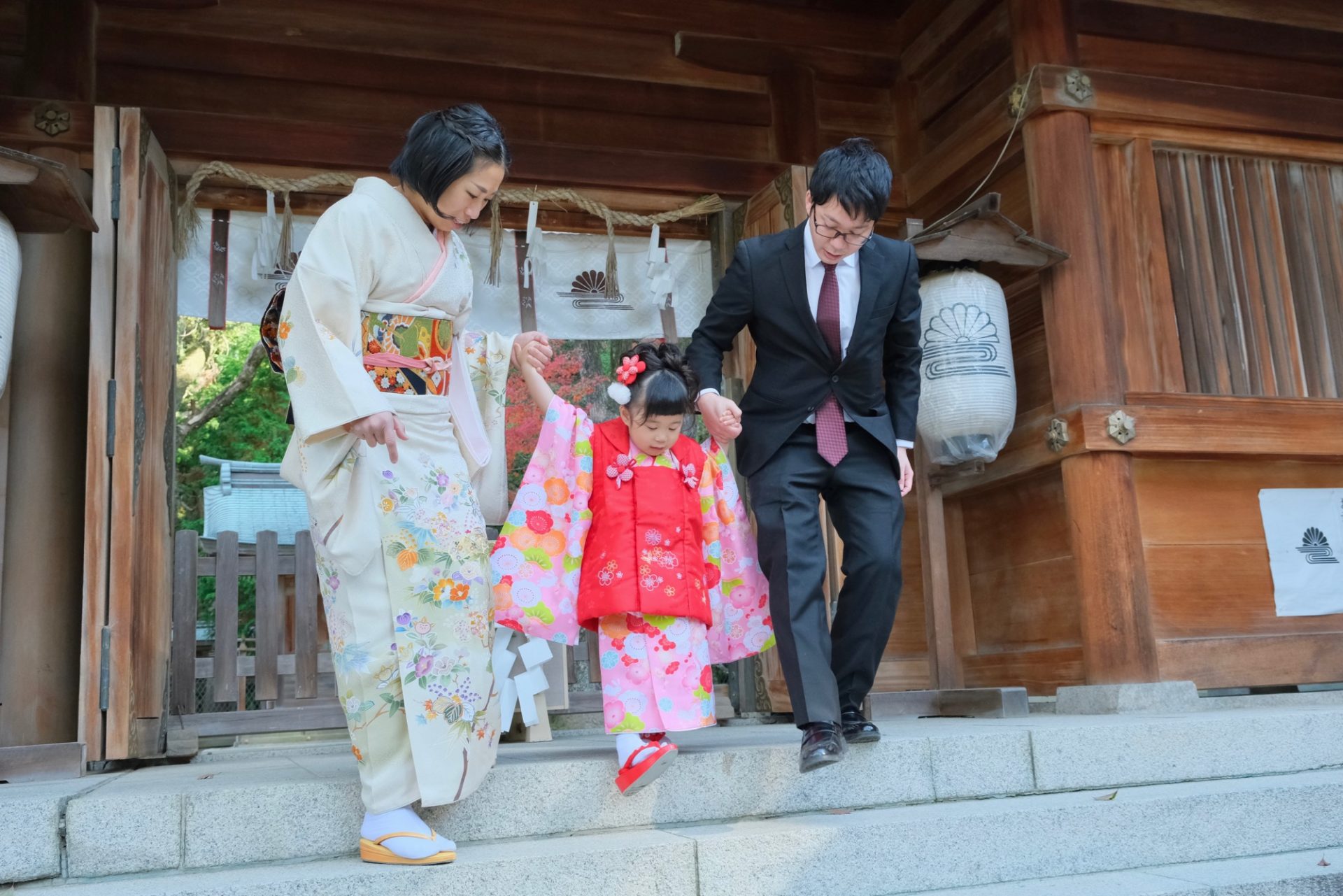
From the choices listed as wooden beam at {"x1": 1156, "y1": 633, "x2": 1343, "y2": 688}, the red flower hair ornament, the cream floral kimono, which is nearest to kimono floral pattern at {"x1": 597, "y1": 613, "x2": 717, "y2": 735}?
the cream floral kimono

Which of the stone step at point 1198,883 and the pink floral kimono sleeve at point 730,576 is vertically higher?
the pink floral kimono sleeve at point 730,576

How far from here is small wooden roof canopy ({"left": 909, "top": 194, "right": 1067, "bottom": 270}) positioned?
16.6 feet

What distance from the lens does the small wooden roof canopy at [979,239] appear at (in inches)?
200

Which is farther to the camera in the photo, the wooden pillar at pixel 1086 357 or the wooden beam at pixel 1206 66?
the wooden beam at pixel 1206 66

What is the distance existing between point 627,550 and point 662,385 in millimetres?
503

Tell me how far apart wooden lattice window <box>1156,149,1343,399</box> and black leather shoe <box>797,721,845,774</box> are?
3.22 meters

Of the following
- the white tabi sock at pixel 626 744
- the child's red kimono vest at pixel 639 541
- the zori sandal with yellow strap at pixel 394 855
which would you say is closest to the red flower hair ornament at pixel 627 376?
the child's red kimono vest at pixel 639 541

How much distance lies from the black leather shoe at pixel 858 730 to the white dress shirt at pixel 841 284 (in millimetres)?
895

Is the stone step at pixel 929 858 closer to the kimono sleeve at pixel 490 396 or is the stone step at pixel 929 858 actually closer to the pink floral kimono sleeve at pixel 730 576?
the pink floral kimono sleeve at pixel 730 576

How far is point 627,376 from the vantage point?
3541mm

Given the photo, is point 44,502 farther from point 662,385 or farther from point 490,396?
point 662,385

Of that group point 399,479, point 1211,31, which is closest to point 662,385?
point 399,479

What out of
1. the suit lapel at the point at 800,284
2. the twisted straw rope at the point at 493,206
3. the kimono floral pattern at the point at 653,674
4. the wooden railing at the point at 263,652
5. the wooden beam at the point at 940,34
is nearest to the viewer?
the kimono floral pattern at the point at 653,674

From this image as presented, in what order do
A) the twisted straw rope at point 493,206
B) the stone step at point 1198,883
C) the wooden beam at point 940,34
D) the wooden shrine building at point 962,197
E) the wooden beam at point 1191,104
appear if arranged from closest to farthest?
the stone step at point 1198,883 < the wooden shrine building at point 962,197 < the twisted straw rope at point 493,206 < the wooden beam at point 1191,104 < the wooden beam at point 940,34
